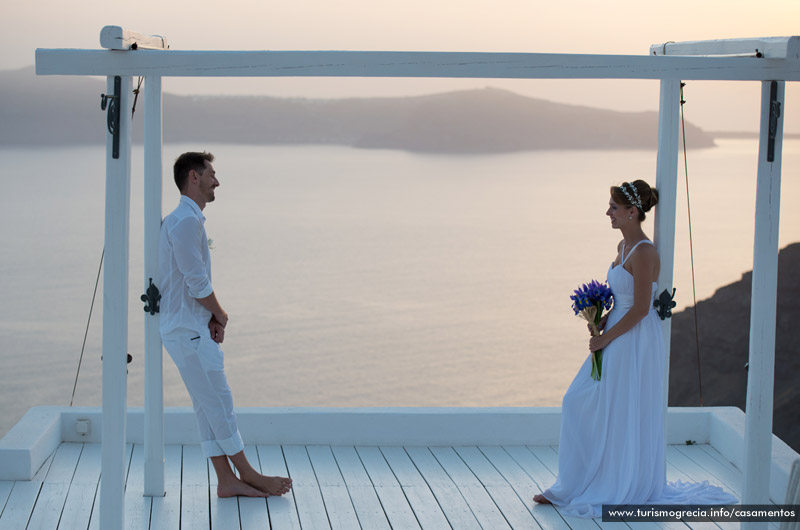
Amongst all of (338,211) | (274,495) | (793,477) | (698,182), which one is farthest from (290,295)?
(793,477)

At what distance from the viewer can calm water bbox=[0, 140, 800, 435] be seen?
20750mm

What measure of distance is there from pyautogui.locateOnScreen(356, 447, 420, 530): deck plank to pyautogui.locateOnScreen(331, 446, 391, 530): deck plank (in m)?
0.03

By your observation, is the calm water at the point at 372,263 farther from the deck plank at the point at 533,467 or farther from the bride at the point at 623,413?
the bride at the point at 623,413

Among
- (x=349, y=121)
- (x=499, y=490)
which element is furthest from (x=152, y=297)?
(x=349, y=121)

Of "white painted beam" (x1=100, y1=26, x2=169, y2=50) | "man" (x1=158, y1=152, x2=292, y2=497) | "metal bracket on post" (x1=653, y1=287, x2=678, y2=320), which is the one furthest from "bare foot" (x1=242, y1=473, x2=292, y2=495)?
"white painted beam" (x1=100, y1=26, x2=169, y2=50)

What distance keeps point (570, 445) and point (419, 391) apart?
1718 cm

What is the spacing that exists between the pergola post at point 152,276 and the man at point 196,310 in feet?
0.19

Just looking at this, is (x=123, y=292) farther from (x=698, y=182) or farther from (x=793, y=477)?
(x=698, y=182)

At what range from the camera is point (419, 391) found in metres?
21.5

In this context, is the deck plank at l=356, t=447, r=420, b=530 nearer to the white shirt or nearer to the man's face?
the white shirt

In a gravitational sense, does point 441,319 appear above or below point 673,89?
below

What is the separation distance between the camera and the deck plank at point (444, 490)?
4293 millimetres

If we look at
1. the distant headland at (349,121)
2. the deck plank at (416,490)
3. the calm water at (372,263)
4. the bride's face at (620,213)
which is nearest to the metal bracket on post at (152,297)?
the deck plank at (416,490)

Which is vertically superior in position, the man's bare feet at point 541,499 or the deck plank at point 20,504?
the man's bare feet at point 541,499
